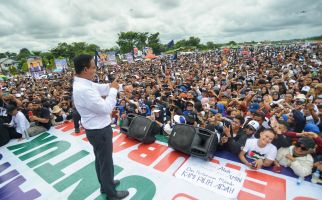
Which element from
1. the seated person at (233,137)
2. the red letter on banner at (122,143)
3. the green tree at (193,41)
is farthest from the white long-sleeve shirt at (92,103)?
the green tree at (193,41)

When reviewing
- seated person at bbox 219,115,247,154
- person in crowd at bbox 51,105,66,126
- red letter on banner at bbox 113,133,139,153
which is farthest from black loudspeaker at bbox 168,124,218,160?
person in crowd at bbox 51,105,66,126

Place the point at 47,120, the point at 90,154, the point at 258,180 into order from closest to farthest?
the point at 258,180, the point at 90,154, the point at 47,120

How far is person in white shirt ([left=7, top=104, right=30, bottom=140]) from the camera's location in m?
5.20

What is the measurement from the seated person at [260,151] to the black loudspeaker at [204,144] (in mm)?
591

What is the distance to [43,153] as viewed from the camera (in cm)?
454

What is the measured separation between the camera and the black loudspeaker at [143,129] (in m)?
4.45

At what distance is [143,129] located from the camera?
4527mm

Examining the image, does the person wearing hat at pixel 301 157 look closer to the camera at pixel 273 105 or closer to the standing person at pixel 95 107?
the camera at pixel 273 105

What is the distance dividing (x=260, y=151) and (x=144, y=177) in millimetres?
2217

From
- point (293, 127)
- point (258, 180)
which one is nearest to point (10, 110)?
point (258, 180)

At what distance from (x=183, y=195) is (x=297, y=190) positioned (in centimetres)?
178

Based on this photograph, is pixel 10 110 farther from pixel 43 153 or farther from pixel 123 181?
pixel 123 181

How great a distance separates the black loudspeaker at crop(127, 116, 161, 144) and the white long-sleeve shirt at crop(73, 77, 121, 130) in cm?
220

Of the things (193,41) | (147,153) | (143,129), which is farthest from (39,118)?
(193,41)
